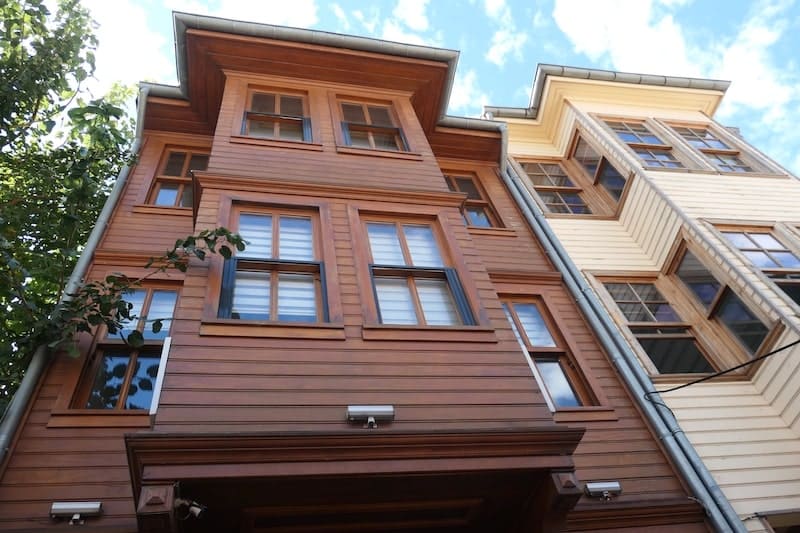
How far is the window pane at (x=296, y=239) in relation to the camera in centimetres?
611

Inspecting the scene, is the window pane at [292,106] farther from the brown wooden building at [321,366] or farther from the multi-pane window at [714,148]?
the multi-pane window at [714,148]

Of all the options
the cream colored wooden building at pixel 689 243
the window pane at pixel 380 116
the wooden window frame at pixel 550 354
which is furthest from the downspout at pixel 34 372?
the cream colored wooden building at pixel 689 243

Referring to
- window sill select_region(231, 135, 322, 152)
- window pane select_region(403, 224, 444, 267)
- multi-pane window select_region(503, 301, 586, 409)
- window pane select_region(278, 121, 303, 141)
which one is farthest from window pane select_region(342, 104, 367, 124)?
multi-pane window select_region(503, 301, 586, 409)

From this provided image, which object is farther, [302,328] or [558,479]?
[302,328]

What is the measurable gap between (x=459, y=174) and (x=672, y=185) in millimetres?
3930

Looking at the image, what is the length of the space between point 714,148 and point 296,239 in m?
10.4

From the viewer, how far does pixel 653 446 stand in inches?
245

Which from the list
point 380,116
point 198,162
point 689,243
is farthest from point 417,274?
point 198,162

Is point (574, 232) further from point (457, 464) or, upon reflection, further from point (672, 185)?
point (457, 464)

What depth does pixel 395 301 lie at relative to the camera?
5.85 meters

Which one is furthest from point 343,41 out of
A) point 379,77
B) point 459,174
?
point 459,174

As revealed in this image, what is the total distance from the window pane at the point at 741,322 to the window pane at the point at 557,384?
2990 mm

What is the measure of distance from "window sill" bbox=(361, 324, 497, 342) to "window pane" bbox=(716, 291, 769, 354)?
15.7 feet

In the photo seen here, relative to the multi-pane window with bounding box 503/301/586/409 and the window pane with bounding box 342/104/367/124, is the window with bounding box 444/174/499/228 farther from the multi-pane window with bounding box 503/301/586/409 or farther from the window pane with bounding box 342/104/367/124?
the multi-pane window with bounding box 503/301/586/409
